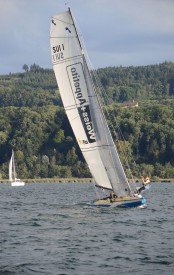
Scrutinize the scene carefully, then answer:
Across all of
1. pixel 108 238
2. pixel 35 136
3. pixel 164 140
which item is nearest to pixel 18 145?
pixel 35 136

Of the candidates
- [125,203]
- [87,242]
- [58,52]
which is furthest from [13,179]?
[87,242]

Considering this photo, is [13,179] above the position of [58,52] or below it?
below

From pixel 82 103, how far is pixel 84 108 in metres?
0.35

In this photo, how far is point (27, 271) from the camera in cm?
2555

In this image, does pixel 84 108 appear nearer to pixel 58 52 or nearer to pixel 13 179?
pixel 58 52

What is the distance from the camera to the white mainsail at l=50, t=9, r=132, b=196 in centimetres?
4612

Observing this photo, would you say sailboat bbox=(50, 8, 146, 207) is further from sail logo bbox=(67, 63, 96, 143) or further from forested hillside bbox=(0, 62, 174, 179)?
forested hillside bbox=(0, 62, 174, 179)

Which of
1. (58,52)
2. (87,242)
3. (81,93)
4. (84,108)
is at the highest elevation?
(58,52)

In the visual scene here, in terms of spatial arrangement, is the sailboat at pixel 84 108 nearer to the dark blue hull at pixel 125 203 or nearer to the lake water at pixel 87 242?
the dark blue hull at pixel 125 203

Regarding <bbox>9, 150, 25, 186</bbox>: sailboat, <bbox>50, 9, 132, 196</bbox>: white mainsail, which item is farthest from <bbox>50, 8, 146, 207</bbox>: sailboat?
<bbox>9, 150, 25, 186</bbox>: sailboat

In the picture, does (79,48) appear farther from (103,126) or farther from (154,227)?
(154,227)

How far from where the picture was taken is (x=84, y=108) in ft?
153

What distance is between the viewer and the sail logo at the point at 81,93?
46.4 m

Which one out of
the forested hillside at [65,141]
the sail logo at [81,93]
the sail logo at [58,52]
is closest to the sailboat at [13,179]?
the forested hillside at [65,141]
